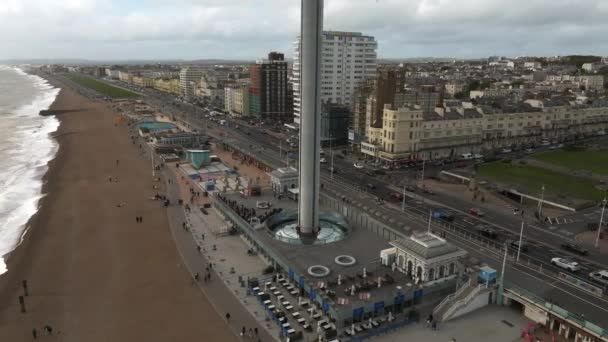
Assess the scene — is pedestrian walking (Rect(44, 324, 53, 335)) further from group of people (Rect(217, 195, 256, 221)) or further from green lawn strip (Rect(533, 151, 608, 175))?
green lawn strip (Rect(533, 151, 608, 175))

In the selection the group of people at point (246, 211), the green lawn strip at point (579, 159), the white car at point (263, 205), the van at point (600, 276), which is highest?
the group of people at point (246, 211)

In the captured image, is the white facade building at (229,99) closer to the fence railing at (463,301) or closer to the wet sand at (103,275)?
the wet sand at (103,275)

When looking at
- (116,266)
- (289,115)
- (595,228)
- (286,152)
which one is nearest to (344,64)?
(289,115)

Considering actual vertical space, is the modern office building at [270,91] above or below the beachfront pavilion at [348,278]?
above

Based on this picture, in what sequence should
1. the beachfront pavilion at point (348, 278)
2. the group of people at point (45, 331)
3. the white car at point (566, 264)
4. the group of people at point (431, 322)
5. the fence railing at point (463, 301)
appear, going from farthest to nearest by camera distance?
the white car at point (566, 264) → the fence railing at point (463, 301) → the beachfront pavilion at point (348, 278) → the group of people at point (431, 322) → the group of people at point (45, 331)

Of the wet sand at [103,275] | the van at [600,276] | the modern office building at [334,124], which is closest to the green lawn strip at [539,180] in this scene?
the van at [600,276]

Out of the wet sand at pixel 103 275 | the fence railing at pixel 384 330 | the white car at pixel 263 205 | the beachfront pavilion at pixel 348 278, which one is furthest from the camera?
the white car at pixel 263 205

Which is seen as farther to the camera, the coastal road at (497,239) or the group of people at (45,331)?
the coastal road at (497,239)
